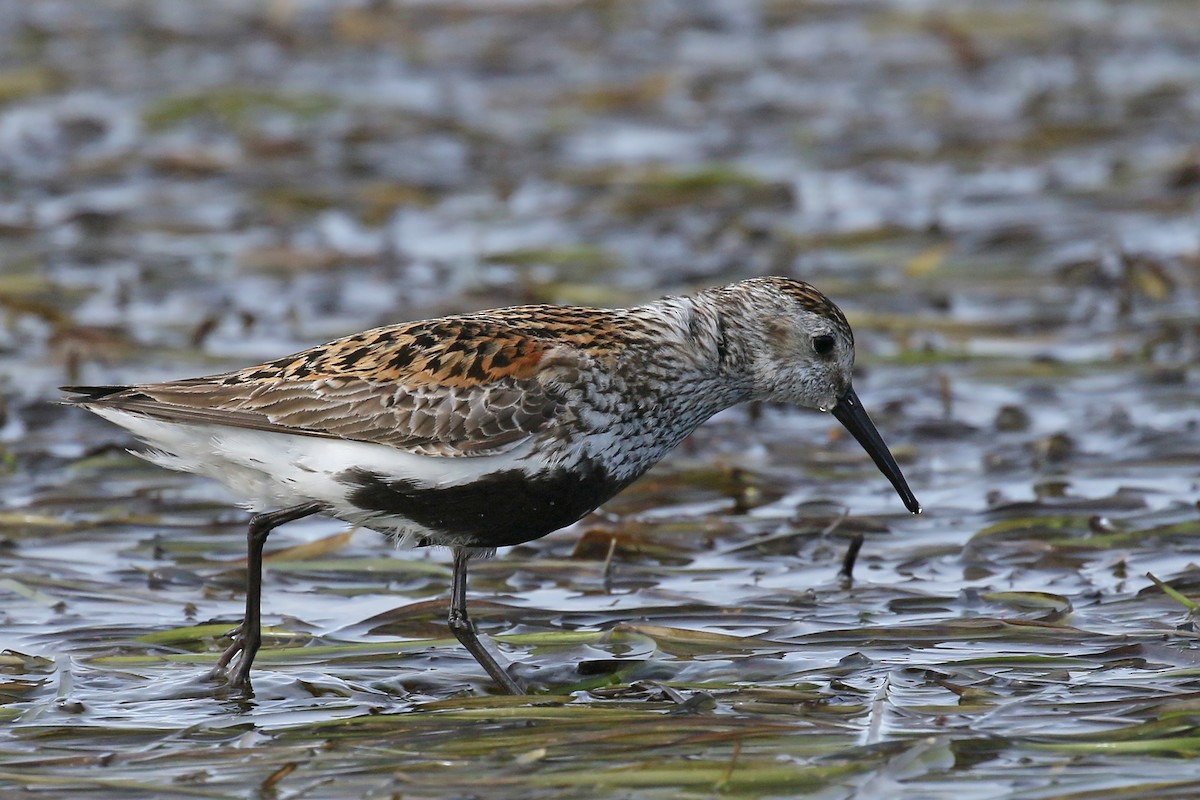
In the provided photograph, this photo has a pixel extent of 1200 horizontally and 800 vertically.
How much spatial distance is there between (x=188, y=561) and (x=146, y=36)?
12.2 meters

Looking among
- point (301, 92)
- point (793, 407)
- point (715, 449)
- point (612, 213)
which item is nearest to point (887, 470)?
point (715, 449)

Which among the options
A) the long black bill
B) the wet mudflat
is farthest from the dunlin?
the long black bill

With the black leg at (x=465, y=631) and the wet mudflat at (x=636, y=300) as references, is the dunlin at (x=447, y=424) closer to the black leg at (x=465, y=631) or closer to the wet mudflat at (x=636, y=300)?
the black leg at (x=465, y=631)

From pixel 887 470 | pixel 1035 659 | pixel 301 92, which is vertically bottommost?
pixel 1035 659

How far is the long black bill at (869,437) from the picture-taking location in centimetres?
700

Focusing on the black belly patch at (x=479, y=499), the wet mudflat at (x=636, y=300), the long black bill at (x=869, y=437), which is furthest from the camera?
the long black bill at (x=869, y=437)

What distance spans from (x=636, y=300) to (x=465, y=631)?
16.3ft

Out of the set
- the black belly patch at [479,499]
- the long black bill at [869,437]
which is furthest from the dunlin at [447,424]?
the long black bill at [869,437]

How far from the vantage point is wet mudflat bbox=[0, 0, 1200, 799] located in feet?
17.5

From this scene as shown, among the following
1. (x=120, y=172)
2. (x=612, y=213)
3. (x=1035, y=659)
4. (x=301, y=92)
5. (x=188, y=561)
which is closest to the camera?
(x=1035, y=659)

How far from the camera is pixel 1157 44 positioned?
18.0 m

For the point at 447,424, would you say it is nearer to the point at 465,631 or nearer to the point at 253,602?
the point at 465,631

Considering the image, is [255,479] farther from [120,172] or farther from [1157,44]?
[1157,44]

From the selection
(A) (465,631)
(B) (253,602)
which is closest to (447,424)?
(A) (465,631)
